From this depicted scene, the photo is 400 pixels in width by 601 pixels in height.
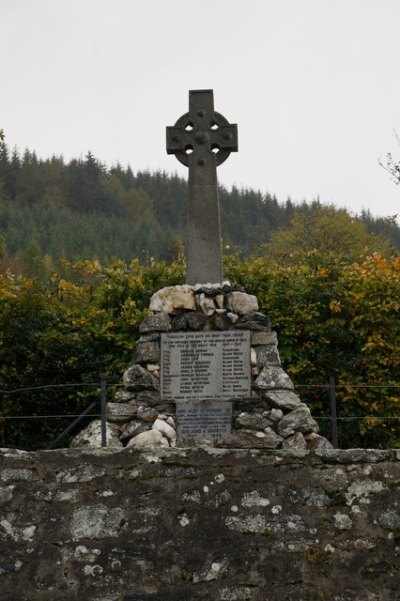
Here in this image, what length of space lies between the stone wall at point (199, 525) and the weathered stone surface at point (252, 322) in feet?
24.7

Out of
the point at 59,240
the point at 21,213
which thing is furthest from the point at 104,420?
the point at 21,213

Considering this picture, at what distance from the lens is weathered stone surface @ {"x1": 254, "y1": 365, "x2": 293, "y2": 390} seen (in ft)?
36.7

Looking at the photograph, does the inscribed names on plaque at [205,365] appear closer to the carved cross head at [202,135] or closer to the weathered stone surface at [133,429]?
the weathered stone surface at [133,429]

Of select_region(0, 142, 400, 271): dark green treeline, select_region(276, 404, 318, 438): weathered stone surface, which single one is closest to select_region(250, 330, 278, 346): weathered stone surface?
select_region(276, 404, 318, 438): weathered stone surface

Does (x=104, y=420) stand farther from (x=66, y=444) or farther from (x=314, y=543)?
(x=314, y=543)

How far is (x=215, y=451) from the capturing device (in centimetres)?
399

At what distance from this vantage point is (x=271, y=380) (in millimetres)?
11211

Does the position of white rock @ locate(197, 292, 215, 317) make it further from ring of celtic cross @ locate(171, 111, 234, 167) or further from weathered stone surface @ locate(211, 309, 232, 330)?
ring of celtic cross @ locate(171, 111, 234, 167)

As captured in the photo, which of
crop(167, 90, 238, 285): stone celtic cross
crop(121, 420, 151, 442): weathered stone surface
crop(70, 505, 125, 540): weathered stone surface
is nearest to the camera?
crop(70, 505, 125, 540): weathered stone surface

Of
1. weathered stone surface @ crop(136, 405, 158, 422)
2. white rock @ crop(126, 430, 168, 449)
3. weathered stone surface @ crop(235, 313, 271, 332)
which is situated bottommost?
white rock @ crop(126, 430, 168, 449)

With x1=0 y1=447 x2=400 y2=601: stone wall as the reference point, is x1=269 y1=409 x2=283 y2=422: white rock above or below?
below

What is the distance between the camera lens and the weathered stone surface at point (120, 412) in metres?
11.1

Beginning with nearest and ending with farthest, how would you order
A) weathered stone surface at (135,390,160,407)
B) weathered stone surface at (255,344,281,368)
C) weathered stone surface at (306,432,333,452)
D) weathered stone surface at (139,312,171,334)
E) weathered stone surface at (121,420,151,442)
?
1. weathered stone surface at (306,432,333,452)
2. weathered stone surface at (121,420,151,442)
3. weathered stone surface at (135,390,160,407)
4. weathered stone surface at (255,344,281,368)
5. weathered stone surface at (139,312,171,334)

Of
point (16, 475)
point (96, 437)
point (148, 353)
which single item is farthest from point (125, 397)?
point (16, 475)
